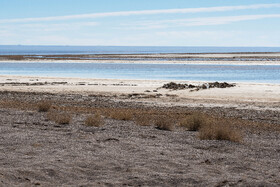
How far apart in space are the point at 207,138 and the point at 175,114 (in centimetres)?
537

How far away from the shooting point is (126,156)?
10.6 metres

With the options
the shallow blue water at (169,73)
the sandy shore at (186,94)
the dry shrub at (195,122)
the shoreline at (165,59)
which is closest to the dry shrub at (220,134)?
the dry shrub at (195,122)

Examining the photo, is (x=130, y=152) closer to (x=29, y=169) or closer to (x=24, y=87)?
(x=29, y=169)

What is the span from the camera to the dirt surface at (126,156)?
28.4 feet

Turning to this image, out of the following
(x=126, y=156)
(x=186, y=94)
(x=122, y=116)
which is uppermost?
(x=126, y=156)

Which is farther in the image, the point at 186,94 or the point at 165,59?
the point at 165,59

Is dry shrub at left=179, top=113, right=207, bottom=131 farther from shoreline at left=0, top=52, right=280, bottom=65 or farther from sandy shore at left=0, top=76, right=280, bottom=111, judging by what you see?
shoreline at left=0, top=52, right=280, bottom=65

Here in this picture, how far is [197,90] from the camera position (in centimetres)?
2962

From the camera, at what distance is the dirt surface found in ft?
28.4

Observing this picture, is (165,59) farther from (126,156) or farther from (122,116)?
(126,156)

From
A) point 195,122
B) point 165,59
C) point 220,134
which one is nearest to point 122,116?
point 195,122

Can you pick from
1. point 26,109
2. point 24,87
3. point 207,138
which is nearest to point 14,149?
point 207,138

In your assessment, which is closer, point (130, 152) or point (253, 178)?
point (253, 178)

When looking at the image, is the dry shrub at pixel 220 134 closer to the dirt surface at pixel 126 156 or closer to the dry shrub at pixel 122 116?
the dirt surface at pixel 126 156
